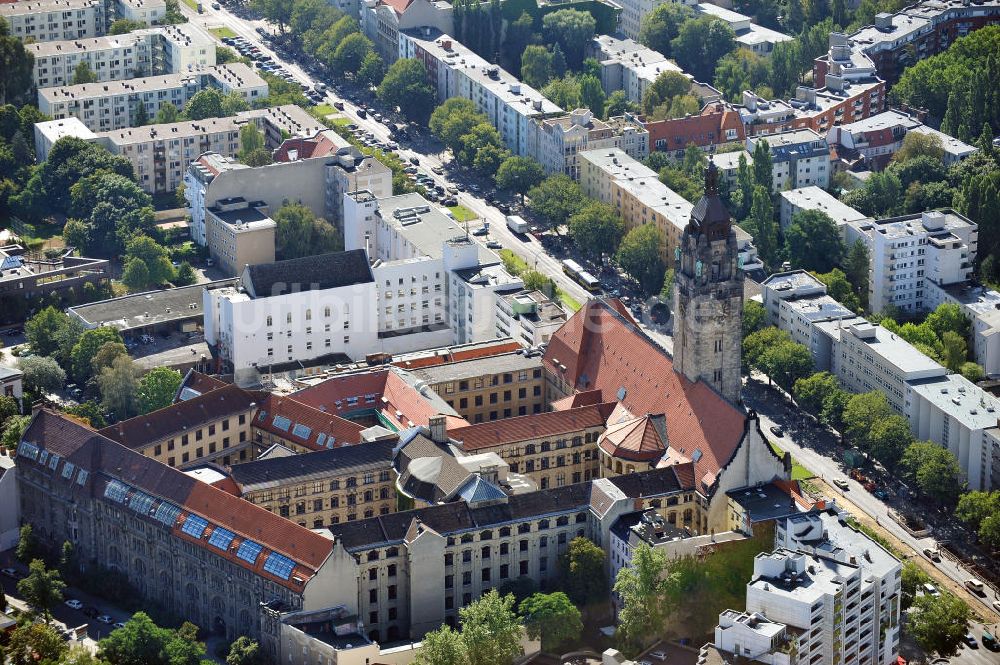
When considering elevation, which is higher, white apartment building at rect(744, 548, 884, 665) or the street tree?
white apartment building at rect(744, 548, 884, 665)

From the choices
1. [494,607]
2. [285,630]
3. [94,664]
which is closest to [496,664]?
[494,607]

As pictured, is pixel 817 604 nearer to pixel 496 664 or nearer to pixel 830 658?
pixel 830 658

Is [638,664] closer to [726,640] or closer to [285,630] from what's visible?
[726,640]

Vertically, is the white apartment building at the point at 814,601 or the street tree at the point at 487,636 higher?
the white apartment building at the point at 814,601

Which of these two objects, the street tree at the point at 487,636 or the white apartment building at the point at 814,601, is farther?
the street tree at the point at 487,636

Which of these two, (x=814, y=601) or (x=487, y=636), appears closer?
(x=814, y=601)

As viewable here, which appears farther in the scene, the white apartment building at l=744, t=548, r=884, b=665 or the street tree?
the street tree

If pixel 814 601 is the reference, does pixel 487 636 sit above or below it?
below
